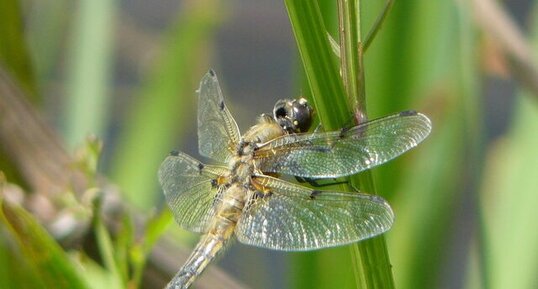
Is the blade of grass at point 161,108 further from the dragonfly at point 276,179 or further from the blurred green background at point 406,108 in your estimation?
the dragonfly at point 276,179

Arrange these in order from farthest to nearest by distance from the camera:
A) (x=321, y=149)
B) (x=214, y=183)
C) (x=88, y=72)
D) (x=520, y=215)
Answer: (x=88, y=72) → (x=520, y=215) → (x=214, y=183) → (x=321, y=149)

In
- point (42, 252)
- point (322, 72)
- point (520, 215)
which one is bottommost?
point (520, 215)

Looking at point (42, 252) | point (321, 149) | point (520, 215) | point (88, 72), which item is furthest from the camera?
point (88, 72)

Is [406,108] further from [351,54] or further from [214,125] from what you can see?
[351,54]

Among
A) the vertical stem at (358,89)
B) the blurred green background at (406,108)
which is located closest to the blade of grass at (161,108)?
the blurred green background at (406,108)

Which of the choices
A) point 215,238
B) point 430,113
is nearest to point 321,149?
point 215,238

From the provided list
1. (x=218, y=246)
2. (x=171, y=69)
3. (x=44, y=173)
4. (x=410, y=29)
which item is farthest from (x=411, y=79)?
(x=171, y=69)

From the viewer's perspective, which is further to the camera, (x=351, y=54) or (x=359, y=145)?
(x=359, y=145)
